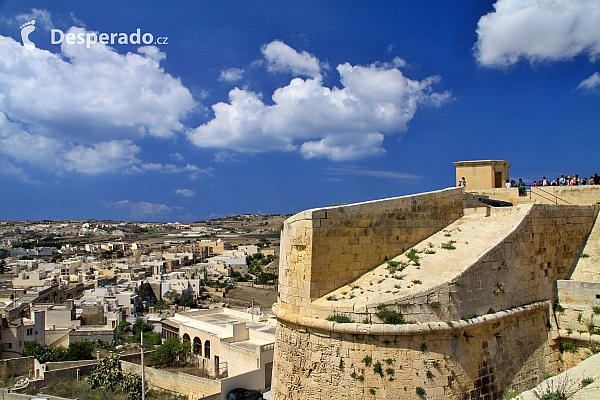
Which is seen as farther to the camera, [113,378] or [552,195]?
[113,378]

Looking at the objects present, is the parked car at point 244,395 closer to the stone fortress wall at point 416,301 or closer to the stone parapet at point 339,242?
the stone fortress wall at point 416,301

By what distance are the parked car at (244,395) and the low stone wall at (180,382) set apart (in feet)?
1.90

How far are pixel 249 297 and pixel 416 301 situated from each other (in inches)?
1788

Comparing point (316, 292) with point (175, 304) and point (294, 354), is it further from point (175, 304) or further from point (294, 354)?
point (175, 304)

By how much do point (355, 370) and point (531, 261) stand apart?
4741mm

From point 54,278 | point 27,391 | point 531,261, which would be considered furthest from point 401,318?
point 54,278

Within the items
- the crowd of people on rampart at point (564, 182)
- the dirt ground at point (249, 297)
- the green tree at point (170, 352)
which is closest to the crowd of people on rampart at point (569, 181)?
the crowd of people on rampart at point (564, 182)

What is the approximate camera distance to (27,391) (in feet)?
63.2

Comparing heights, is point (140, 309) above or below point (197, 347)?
below

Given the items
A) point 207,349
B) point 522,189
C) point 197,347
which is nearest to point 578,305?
point 522,189

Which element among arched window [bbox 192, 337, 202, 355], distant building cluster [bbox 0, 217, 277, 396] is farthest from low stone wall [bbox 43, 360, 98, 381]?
distant building cluster [bbox 0, 217, 277, 396]

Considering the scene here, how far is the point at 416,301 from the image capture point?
771 cm

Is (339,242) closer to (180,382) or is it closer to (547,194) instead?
(547,194)

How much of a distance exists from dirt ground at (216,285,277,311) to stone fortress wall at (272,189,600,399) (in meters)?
36.2
